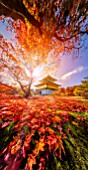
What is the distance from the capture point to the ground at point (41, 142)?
2379 millimetres

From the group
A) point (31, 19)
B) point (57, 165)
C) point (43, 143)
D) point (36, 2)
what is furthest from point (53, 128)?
point (36, 2)

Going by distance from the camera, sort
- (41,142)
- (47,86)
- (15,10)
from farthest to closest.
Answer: (47,86)
(15,10)
(41,142)

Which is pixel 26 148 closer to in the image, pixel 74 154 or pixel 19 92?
pixel 74 154

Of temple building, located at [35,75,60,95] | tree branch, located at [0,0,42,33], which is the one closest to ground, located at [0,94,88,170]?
tree branch, located at [0,0,42,33]

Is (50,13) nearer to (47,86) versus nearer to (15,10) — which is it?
(15,10)

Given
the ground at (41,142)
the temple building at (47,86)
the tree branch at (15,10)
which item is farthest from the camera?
the temple building at (47,86)

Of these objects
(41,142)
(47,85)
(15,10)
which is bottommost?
(41,142)

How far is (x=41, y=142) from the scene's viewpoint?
2908 mm

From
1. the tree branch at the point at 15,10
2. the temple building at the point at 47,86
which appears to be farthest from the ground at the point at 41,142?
the temple building at the point at 47,86

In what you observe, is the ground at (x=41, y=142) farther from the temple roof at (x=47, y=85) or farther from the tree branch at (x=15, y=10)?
the temple roof at (x=47, y=85)

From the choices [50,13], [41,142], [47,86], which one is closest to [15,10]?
[50,13]

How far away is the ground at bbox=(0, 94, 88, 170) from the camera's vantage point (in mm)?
2379

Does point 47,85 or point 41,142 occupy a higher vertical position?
point 47,85

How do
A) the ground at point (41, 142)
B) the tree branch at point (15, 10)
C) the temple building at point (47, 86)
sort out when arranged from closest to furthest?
the ground at point (41, 142) → the tree branch at point (15, 10) → the temple building at point (47, 86)
